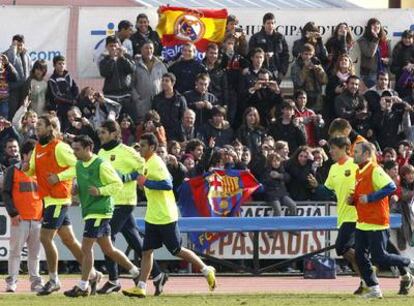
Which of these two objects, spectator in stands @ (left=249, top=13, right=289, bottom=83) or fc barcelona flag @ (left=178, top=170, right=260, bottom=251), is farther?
spectator in stands @ (left=249, top=13, right=289, bottom=83)

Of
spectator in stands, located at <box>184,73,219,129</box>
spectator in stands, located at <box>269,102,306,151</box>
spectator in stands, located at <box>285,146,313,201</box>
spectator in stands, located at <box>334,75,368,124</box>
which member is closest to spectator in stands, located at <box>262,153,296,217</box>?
spectator in stands, located at <box>285,146,313,201</box>

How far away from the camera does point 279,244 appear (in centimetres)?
2495

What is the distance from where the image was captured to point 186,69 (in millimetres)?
26453

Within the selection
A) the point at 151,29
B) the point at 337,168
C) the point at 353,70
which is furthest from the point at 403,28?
the point at 337,168

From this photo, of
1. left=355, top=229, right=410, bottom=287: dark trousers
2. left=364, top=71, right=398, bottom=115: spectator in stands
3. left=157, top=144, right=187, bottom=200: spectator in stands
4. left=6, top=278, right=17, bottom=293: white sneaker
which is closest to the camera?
left=355, top=229, right=410, bottom=287: dark trousers

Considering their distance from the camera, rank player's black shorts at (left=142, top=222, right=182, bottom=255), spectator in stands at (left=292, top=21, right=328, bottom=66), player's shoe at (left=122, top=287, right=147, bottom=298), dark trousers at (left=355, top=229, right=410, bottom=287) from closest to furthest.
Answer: player's shoe at (left=122, top=287, right=147, bottom=298) < dark trousers at (left=355, top=229, right=410, bottom=287) < player's black shorts at (left=142, top=222, right=182, bottom=255) < spectator in stands at (left=292, top=21, right=328, bottom=66)

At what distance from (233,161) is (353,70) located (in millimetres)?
3915

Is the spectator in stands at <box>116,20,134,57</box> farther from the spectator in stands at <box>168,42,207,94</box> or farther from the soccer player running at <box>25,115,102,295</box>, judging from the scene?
the soccer player running at <box>25,115,102,295</box>

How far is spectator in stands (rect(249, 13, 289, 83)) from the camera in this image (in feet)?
88.6

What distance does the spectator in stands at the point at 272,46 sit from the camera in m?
27.0

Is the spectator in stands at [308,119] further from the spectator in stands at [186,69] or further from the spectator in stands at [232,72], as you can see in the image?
the spectator in stands at [186,69]

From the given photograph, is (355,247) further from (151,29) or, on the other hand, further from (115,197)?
(151,29)

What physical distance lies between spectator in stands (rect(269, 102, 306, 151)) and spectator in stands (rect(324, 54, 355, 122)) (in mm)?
1383

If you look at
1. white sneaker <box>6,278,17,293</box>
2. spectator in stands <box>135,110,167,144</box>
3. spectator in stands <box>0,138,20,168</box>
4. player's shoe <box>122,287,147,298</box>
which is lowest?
white sneaker <box>6,278,17,293</box>
